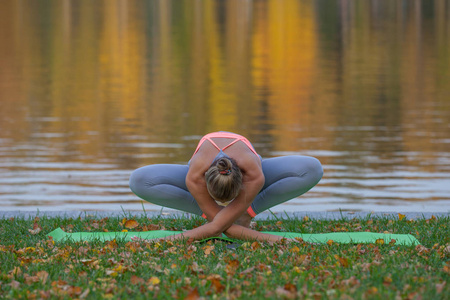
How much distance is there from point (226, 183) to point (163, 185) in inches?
42.8

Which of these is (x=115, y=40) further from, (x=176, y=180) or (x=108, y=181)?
(x=176, y=180)

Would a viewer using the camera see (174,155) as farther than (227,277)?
Yes

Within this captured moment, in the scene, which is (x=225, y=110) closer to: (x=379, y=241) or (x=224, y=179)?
(x=379, y=241)

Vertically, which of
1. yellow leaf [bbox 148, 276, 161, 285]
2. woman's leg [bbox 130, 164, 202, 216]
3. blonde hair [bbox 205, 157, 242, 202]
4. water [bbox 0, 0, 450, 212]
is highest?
blonde hair [bbox 205, 157, 242, 202]

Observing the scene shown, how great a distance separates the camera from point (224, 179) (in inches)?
233

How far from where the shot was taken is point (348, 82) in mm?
22594

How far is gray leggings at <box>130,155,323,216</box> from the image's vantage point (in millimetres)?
6770

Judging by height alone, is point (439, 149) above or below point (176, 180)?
below

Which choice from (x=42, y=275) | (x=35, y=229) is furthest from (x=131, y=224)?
(x=42, y=275)

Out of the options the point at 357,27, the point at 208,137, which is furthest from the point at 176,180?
the point at 357,27

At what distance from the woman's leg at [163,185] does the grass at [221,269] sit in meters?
0.62

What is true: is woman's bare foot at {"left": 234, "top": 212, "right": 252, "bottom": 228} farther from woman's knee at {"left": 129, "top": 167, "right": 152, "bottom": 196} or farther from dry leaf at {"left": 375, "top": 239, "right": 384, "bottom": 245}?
dry leaf at {"left": 375, "top": 239, "right": 384, "bottom": 245}

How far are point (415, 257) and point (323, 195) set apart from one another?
517 centimetres

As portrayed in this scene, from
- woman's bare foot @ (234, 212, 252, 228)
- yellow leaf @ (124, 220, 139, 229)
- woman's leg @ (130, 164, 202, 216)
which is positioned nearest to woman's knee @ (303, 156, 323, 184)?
woman's bare foot @ (234, 212, 252, 228)
